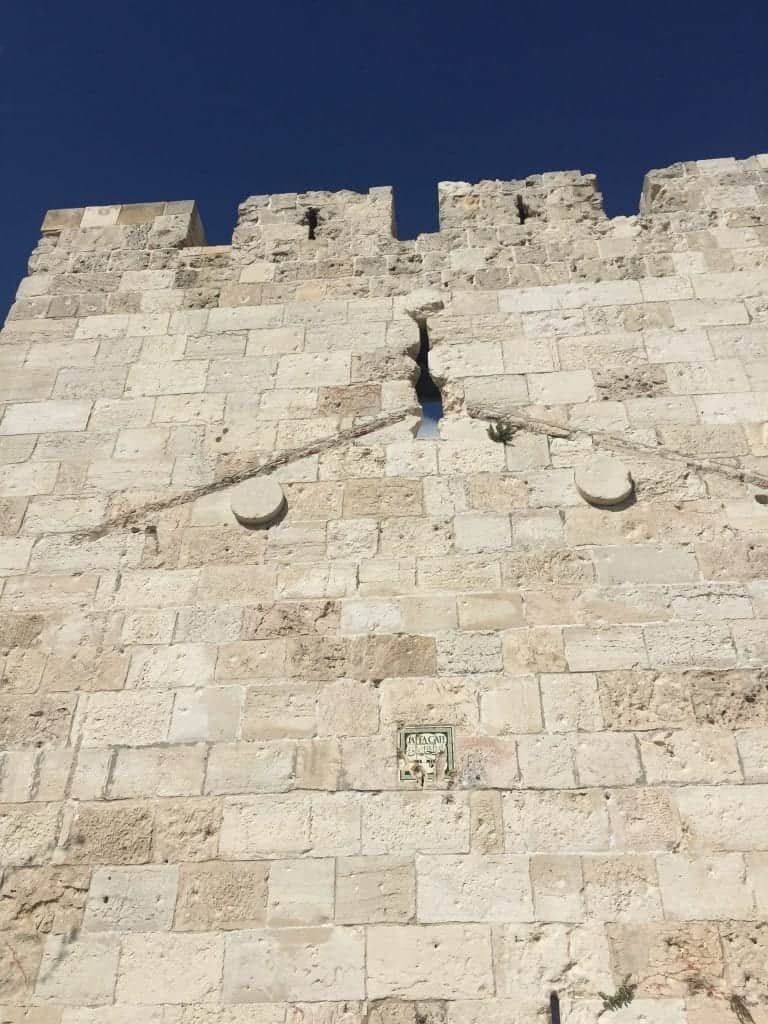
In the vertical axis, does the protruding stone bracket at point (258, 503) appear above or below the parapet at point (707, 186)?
below

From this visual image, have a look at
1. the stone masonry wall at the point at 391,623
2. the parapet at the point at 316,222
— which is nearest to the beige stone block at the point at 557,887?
the stone masonry wall at the point at 391,623

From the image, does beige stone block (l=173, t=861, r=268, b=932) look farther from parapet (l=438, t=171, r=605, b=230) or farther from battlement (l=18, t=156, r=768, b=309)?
parapet (l=438, t=171, r=605, b=230)

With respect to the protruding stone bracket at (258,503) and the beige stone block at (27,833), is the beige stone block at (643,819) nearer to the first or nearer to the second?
the protruding stone bracket at (258,503)

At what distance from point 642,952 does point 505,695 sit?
1.09 meters

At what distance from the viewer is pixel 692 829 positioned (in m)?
3.37

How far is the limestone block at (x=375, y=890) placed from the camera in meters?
3.29

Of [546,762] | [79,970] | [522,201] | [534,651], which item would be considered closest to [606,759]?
[546,762]

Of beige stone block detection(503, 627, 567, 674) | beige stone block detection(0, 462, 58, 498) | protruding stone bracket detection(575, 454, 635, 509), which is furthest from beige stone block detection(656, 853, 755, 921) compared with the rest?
beige stone block detection(0, 462, 58, 498)

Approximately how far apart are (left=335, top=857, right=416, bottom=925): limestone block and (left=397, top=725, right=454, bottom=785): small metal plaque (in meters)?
0.35

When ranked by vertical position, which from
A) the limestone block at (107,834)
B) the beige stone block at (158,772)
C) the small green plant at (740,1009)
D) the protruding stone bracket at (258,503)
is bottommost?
the small green plant at (740,1009)

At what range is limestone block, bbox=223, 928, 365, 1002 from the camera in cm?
318

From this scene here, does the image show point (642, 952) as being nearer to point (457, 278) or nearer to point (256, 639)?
point (256, 639)

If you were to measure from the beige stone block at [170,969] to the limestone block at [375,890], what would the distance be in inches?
19.7

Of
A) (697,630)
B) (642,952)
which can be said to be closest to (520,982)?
(642,952)
